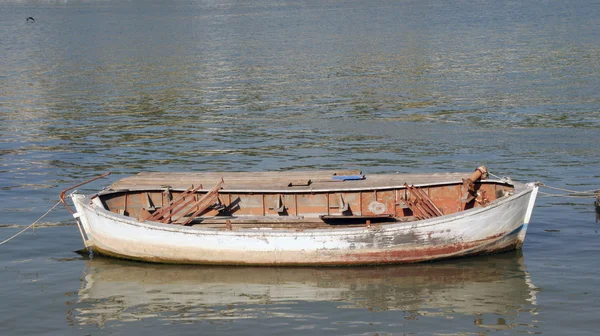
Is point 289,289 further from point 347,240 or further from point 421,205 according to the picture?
point 421,205

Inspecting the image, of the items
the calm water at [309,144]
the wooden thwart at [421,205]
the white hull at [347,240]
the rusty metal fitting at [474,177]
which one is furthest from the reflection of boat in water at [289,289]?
the rusty metal fitting at [474,177]

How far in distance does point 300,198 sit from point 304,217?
1.62 ft

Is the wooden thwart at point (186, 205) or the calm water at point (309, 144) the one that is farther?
the wooden thwart at point (186, 205)

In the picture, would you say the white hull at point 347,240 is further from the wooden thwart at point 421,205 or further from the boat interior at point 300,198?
the wooden thwart at point 421,205

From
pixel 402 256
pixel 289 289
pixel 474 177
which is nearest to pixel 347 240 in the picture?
pixel 402 256

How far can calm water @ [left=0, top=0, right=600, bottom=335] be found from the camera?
1675 cm

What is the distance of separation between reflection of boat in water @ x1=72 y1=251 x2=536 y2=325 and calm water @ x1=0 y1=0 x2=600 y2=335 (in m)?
0.06

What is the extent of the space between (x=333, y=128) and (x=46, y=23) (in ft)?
285

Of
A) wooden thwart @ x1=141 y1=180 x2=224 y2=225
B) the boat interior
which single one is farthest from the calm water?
the boat interior

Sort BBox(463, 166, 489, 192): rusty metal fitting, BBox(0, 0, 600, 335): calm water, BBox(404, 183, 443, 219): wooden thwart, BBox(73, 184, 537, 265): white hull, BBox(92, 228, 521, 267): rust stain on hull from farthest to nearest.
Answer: BBox(404, 183, 443, 219): wooden thwart < BBox(463, 166, 489, 192): rusty metal fitting < BBox(92, 228, 521, 267): rust stain on hull < BBox(73, 184, 537, 265): white hull < BBox(0, 0, 600, 335): calm water

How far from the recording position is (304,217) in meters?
20.6

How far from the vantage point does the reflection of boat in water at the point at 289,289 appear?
16812mm

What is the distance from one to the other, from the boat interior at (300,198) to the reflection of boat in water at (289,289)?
4.54 feet

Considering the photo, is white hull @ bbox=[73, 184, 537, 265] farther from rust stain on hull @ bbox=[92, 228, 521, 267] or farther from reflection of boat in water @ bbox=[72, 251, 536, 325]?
reflection of boat in water @ bbox=[72, 251, 536, 325]
